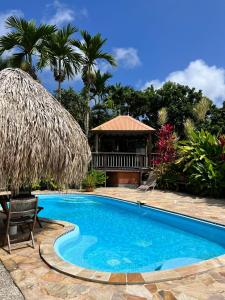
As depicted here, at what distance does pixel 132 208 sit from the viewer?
11977mm

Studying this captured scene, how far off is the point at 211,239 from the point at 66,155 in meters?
4.81

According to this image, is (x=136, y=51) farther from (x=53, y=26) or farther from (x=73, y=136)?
(x=73, y=136)

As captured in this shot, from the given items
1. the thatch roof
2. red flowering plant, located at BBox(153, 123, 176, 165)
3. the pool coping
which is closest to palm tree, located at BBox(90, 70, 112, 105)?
red flowering plant, located at BBox(153, 123, 176, 165)

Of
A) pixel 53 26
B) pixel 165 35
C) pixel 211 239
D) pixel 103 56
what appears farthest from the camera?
pixel 103 56

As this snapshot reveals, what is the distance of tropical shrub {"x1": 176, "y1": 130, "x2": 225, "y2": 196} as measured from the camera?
1276 centimetres

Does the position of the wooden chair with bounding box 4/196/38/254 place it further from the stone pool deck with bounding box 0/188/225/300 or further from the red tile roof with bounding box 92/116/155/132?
the red tile roof with bounding box 92/116/155/132

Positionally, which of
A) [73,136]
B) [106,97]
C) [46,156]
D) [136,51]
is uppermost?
[136,51]

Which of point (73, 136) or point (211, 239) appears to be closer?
point (73, 136)

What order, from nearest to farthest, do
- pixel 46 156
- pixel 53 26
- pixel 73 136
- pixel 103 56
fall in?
pixel 46 156
pixel 73 136
pixel 53 26
pixel 103 56

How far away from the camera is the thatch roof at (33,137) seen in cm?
584

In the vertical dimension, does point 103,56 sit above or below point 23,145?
above

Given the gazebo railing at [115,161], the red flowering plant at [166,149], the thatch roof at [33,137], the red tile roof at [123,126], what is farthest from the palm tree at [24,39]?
the red flowering plant at [166,149]

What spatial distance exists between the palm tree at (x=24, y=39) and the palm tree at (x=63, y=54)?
74 centimetres

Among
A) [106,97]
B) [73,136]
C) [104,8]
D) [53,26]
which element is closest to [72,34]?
[53,26]
